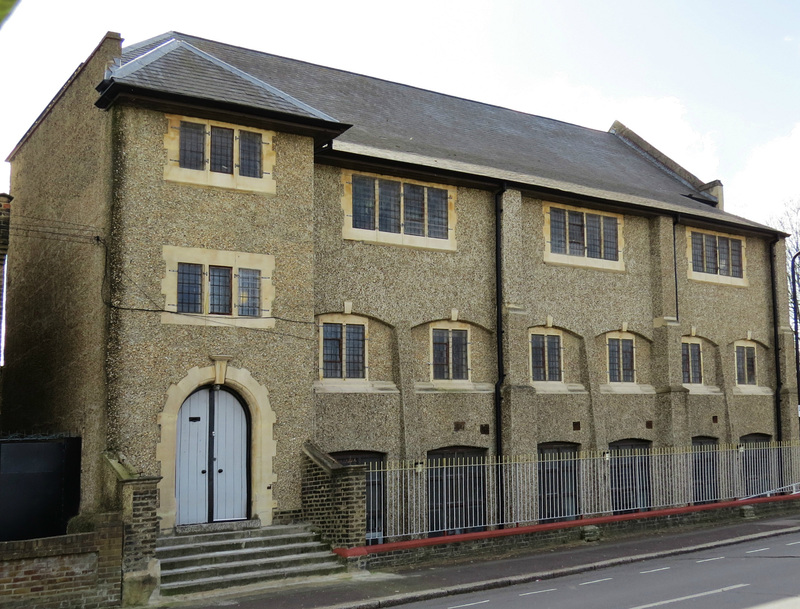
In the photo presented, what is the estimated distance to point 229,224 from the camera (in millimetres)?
15250

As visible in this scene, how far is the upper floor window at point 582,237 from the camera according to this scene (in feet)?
69.0

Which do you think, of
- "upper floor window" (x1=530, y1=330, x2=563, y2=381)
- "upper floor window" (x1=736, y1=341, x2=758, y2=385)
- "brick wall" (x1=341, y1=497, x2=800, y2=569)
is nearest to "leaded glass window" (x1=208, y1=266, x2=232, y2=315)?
"brick wall" (x1=341, y1=497, x2=800, y2=569)

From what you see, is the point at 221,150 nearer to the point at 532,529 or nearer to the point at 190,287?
the point at 190,287

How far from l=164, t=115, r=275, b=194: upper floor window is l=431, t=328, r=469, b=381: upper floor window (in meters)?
5.58

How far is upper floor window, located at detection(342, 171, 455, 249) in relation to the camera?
1800 cm

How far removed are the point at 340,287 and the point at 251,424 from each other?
3.92 m

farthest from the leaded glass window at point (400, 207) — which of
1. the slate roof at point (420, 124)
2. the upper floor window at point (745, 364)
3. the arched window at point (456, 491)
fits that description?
the upper floor window at point (745, 364)

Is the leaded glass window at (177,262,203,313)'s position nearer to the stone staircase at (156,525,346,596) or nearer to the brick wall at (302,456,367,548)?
the brick wall at (302,456,367,548)

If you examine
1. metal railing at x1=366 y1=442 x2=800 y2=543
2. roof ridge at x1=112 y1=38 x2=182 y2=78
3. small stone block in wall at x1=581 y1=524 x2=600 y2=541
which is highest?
roof ridge at x1=112 y1=38 x2=182 y2=78

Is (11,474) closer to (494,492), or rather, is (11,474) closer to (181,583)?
(181,583)

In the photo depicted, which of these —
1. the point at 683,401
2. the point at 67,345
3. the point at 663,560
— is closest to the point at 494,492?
the point at 663,560

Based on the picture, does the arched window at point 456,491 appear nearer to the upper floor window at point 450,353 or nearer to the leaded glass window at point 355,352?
the upper floor window at point 450,353

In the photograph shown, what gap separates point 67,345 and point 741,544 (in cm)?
1455

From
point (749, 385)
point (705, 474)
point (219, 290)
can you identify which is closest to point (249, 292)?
point (219, 290)
